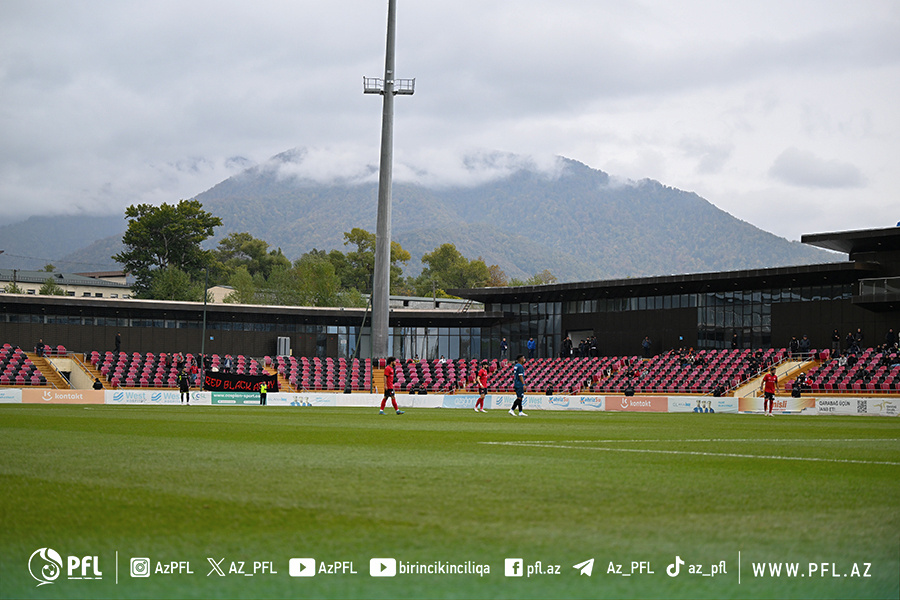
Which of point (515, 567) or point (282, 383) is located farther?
point (282, 383)

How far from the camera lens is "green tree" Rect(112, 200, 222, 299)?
104875 mm

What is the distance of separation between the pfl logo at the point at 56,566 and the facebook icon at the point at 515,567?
1938 mm

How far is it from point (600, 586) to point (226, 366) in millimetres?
60222

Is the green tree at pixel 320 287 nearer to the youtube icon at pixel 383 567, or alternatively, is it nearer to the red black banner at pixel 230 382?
the red black banner at pixel 230 382

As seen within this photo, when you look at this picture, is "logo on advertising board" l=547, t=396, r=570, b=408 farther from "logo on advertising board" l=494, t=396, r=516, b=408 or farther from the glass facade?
the glass facade

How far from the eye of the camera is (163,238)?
10644 cm

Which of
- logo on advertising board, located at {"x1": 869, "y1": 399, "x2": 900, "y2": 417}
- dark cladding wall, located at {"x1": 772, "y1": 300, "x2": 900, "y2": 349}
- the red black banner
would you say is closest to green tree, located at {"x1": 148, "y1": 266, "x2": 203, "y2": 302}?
the red black banner

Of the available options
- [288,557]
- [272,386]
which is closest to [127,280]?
[272,386]

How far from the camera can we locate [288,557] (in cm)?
445

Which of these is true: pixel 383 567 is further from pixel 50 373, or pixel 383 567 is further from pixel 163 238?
pixel 163 238

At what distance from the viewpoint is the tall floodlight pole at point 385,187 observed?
5834 cm

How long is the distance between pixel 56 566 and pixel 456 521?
228cm

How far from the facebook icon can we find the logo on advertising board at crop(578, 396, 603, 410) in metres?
39.8

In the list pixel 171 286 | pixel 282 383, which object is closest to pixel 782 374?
pixel 282 383
